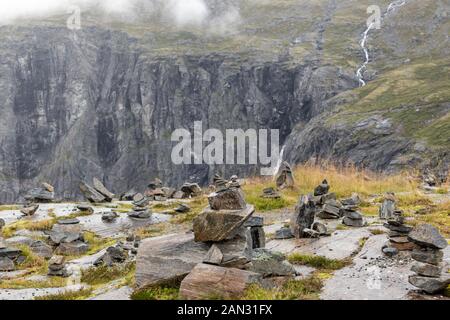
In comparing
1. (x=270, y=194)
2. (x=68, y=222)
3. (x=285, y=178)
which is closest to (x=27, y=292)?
(x=68, y=222)

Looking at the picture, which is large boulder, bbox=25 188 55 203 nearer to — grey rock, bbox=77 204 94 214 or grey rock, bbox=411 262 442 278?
grey rock, bbox=77 204 94 214

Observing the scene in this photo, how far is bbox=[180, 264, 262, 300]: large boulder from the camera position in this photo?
10242 millimetres

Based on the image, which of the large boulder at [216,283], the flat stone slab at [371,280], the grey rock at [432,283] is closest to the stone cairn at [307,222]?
the flat stone slab at [371,280]

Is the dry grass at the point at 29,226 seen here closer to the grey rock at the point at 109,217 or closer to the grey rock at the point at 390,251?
the grey rock at the point at 109,217

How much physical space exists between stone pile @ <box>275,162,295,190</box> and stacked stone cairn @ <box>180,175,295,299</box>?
59.9 ft

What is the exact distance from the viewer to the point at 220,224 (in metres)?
11.9

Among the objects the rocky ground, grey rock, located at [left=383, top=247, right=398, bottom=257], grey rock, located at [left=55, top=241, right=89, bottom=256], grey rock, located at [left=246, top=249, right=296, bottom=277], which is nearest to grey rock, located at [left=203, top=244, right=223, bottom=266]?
the rocky ground

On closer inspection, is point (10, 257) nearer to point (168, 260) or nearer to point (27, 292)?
point (27, 292)

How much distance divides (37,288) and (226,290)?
693 centimetres

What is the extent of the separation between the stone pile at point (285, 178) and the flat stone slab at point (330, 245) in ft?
42.2

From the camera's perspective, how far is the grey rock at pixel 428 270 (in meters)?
10.4

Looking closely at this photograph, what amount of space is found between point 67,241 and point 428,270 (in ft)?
50.9

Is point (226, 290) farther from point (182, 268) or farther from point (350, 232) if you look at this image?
point (350, 232)
